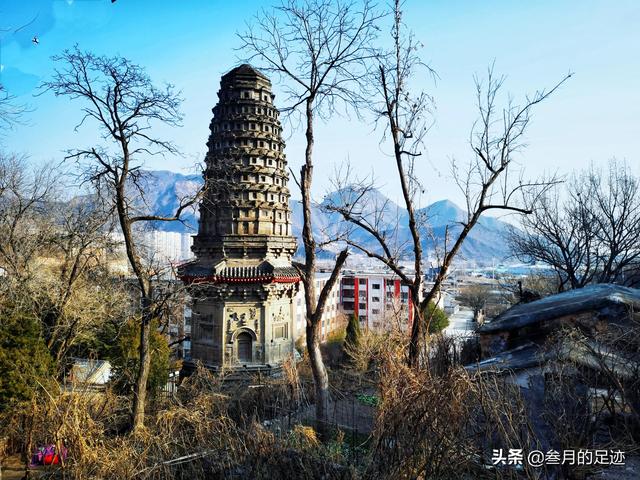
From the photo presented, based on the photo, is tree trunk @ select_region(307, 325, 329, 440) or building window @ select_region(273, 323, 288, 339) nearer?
tree trunk @ select_region(307, 325, 329, 440)

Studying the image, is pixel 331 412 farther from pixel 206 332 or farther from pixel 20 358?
pixel 206 332

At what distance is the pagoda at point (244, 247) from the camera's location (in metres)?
21.0

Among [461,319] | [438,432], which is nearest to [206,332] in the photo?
[438,432]

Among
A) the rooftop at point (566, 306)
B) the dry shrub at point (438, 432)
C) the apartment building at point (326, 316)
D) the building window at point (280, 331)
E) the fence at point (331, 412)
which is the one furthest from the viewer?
the apartment building at point (326, 316)

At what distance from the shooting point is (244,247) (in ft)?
69.8

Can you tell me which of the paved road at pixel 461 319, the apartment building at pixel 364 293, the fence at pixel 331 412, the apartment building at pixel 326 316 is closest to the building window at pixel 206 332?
the fence at pixel 331 412

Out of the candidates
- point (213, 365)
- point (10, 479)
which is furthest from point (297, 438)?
point (213, 365)

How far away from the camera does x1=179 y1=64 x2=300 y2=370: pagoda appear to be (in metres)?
21.0

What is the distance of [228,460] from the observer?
5.93 metres

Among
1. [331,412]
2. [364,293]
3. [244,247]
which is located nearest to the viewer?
[331,412]

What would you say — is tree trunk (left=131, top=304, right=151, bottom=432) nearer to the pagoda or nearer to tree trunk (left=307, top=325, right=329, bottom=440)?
tree trunk (left=307, top=325, right=329, bottom=440)

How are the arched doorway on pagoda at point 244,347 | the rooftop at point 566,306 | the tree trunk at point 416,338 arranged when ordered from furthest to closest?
the arched doorway on pagoda at point 244,347
the rooftop at point 566,306
the tree trunk at point 416,338

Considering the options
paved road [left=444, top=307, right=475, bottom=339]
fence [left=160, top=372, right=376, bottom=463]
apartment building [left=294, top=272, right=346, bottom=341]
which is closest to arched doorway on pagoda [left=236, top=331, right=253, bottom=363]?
fence [left=160, top=372, right=376, bottom=463]

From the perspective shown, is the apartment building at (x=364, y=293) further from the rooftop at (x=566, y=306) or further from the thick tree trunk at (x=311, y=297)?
the thick tree trunk at (x=311, y=297)
